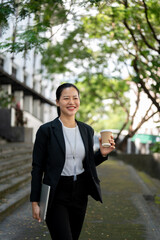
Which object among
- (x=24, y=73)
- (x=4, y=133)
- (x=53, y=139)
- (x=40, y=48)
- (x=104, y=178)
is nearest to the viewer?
(x=53, y=139)

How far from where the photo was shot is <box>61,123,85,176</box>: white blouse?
11.4ft

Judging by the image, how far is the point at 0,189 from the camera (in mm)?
8359

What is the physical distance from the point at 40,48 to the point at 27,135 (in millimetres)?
15672

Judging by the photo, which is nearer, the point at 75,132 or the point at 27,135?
the point at 75,132

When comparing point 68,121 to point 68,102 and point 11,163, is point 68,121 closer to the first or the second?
point 68,102

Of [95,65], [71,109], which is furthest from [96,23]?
[71,109]

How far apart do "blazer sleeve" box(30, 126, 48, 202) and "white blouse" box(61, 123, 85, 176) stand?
191mm

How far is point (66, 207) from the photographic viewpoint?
11.5 feet

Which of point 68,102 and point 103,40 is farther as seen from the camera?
point 103,40

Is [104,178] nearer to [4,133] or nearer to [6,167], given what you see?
[6,167]

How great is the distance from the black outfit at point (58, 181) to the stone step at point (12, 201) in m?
3.65

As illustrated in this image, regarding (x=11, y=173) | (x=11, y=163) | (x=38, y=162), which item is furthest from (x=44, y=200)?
(x=11, y=163)

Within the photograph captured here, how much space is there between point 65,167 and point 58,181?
148 mm

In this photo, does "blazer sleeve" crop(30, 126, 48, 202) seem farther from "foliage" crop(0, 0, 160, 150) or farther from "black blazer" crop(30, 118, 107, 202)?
"foliage" crop(0, 0, 160, 150)
